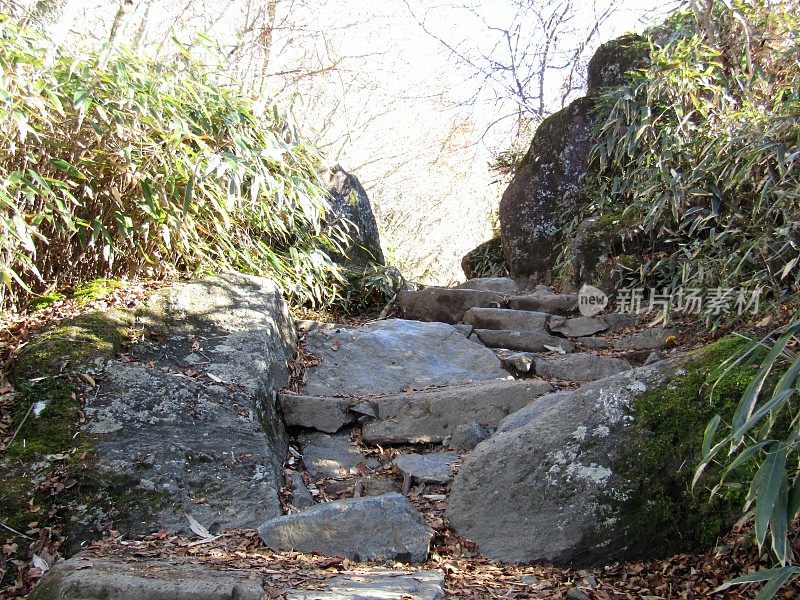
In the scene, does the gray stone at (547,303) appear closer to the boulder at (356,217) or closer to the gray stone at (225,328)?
the boulder at (356,217)

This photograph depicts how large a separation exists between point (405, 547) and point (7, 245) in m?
2.19

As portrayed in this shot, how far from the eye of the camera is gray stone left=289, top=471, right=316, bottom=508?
2.80 meters

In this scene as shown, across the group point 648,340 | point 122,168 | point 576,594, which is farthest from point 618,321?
point 122,168

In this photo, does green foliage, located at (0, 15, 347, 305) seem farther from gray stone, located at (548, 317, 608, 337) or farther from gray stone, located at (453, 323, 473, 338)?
gray stone, located at (548, 317, 608, 337)

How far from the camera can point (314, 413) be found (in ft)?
11.6

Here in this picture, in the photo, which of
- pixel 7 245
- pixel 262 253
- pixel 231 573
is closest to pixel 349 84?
pixel 262 253

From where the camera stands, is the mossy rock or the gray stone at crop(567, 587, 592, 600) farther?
the mossy rock

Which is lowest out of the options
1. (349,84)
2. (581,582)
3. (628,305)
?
(581,582)

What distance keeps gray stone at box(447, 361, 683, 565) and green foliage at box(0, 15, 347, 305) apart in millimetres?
2068

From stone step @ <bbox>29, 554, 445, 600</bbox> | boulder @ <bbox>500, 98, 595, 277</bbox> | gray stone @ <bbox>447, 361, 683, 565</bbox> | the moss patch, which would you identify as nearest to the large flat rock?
stone step @ <bbox>29, 554, 445, 600</bbox>

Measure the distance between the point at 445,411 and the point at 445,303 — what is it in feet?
7.06

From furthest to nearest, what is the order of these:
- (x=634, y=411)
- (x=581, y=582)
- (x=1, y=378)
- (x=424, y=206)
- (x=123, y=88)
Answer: (x=424, y=206) < (x=123, y=88) < (x=1, y=378) < (x=634, y=411) < (x=581, y=582)

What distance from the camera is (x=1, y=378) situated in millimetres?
2881

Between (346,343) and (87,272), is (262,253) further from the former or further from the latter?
(87,272)
